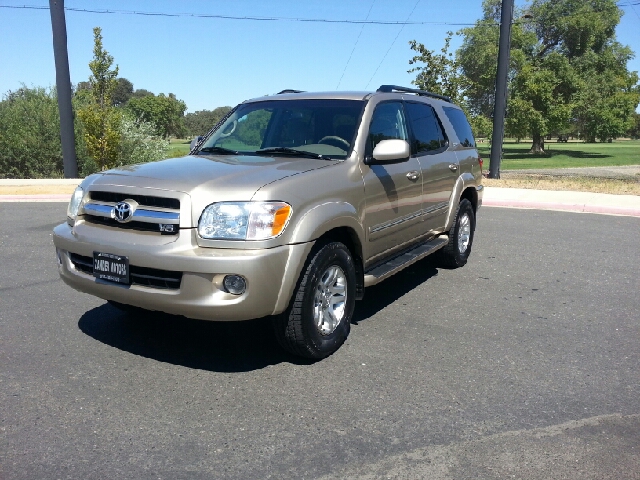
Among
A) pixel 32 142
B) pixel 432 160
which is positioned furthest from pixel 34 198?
pixel 432 160

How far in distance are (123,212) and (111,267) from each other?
1.21 feet

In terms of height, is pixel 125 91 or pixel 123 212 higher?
pixel 125 91

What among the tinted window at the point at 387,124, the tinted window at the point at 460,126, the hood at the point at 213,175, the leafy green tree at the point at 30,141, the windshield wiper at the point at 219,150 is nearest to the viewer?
the hood at the point at 213,175

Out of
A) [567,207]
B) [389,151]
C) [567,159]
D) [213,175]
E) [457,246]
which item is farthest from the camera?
[567,159]

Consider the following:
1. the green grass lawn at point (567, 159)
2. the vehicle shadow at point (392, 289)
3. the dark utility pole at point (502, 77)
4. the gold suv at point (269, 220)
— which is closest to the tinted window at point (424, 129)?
the gold suv at point (269, 220)

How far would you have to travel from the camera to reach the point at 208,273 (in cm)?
359

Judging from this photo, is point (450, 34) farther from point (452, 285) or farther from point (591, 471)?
point (591, 471)

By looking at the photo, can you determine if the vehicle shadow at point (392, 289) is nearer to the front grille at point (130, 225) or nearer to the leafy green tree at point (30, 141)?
the front grille at point (130, 225)

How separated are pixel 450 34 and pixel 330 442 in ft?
67.9

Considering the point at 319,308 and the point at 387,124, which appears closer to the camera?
the point at 319,308

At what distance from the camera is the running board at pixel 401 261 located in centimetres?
471

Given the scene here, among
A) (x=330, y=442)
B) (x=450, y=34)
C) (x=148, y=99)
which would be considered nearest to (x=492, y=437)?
(x=330, y=442)

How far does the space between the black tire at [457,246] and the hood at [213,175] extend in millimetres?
2729

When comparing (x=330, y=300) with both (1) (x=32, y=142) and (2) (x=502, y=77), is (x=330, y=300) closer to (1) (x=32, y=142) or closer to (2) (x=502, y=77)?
(2) (x=502, y=77)
